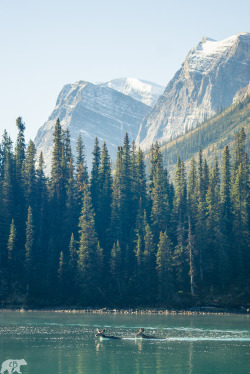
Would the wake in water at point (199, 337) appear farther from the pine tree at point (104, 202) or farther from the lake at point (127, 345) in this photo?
the pine tree at point (104, 202)

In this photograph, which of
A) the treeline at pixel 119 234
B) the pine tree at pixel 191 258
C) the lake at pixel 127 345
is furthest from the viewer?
the treeline at pixel 119 234

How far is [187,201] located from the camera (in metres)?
131

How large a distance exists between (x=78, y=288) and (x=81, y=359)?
55.5 metres

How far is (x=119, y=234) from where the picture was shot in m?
130

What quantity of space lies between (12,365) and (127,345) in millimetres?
17869

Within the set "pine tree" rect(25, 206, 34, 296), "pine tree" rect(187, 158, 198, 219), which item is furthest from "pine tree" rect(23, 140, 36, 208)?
"pine tree" rect(187, 158, 198, 219)

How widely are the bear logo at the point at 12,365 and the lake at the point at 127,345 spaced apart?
651 mm

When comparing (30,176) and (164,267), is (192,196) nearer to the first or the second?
(164,267)

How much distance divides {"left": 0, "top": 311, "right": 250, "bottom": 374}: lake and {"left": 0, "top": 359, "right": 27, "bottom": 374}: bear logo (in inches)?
25.6

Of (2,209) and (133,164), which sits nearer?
(2,209)

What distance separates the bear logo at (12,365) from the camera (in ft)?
181

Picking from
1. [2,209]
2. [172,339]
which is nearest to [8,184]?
[2,209]

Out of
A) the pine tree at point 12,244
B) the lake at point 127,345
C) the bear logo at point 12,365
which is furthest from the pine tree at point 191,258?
the bear logo at point 12,365

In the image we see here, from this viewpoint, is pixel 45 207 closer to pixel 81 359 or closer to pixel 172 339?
pixel 172 339
